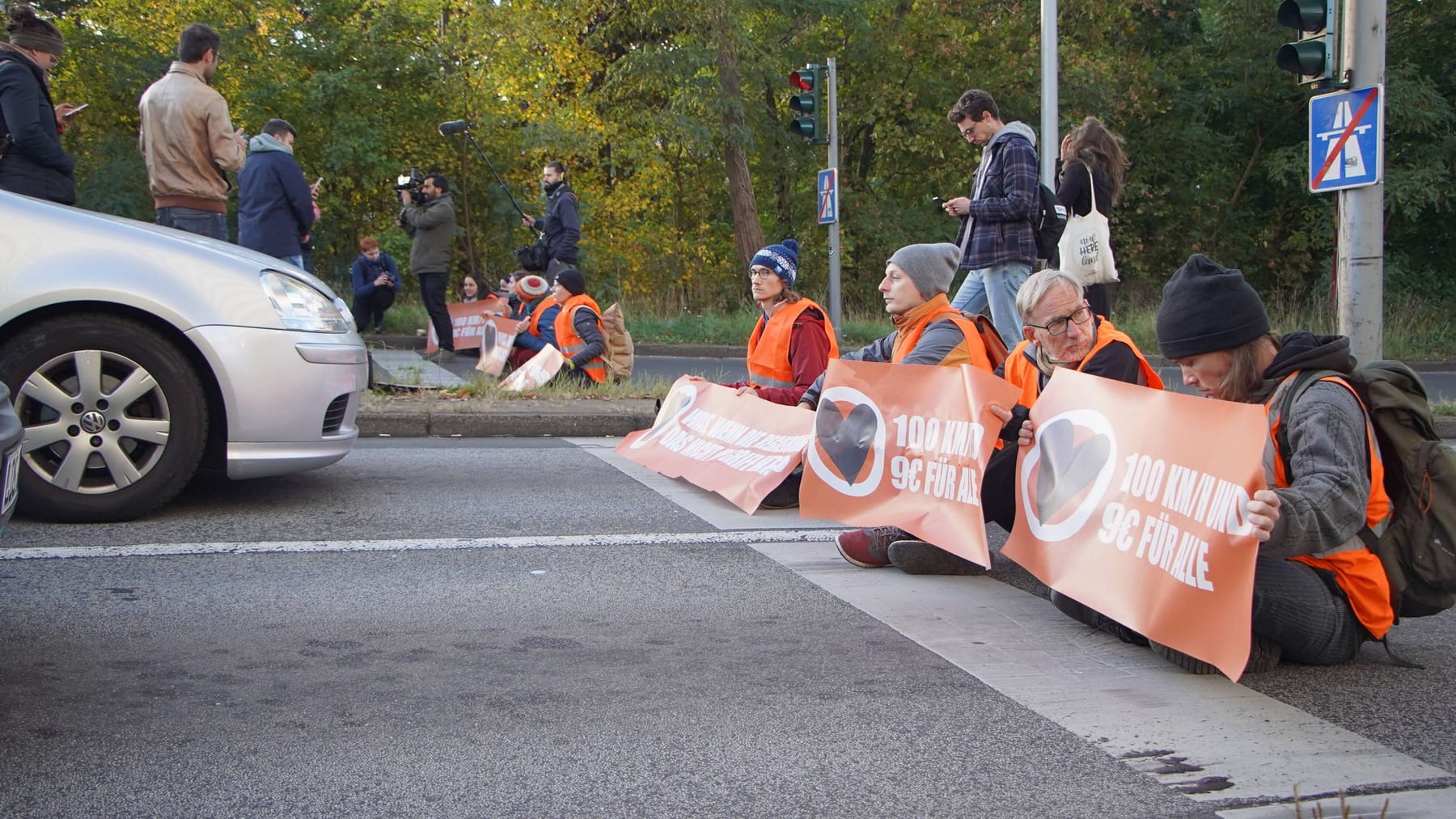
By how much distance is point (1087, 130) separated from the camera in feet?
30.5

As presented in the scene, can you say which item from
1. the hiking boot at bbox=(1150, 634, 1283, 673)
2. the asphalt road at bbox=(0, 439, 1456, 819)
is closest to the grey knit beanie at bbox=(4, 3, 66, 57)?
the asphalt road at bbox=(0, 439, 1456, 819)

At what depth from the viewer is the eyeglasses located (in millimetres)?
4824

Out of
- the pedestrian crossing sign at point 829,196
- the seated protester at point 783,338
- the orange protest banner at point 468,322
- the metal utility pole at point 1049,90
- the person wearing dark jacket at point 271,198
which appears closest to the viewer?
the seated protester at point 783,338

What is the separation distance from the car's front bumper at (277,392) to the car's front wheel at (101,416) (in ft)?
0.44

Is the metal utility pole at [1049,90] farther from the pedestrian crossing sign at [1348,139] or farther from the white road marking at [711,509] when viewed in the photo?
the white road marking at [711,509]

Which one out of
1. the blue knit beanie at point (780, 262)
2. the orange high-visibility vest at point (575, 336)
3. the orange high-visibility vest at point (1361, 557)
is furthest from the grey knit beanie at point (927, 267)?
the orange high-visibility vest at point (575, 336)

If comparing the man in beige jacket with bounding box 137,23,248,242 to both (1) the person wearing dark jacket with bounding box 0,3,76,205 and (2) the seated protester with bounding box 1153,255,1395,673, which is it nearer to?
(1) the person wearing dark jacket with bounding box 0,3,76,205

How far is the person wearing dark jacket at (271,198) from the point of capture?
9688 mm

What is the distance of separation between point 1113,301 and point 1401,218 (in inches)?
281

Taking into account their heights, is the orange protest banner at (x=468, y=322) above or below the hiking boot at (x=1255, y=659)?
above

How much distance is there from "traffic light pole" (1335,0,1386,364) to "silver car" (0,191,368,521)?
22.9 ft

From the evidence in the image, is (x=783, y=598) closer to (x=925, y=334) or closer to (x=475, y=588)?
(x=475, y=588)

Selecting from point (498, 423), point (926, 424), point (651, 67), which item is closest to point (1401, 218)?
point (651, 67)

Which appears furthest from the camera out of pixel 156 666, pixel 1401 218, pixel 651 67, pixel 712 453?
pixel 1401 218
